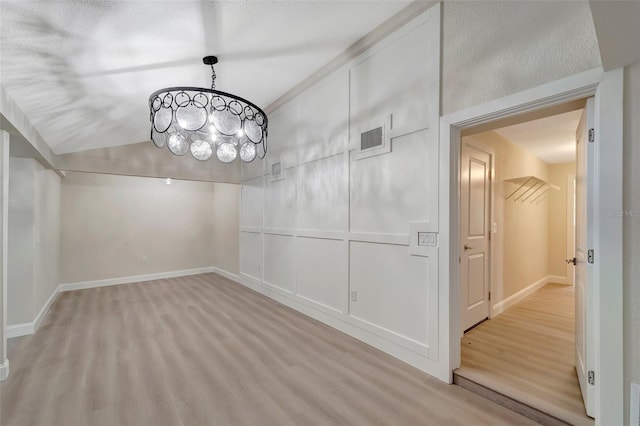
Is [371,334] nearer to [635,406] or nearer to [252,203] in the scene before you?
[635,406]

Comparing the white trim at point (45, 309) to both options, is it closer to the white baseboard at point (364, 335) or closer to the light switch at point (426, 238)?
the white baseboard at point (364, 335)

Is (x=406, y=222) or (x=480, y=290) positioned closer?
(x=406, y=222)

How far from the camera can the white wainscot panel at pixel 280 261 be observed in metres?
4.31

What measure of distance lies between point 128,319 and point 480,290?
4.67 m

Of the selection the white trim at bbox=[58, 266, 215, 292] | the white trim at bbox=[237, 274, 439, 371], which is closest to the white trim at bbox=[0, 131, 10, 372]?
the white trim at bbox=[237, 274, 439, 371]

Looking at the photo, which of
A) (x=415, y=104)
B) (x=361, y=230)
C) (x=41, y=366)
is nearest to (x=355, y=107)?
(x=415, y=104)

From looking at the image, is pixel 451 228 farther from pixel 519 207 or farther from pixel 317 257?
pixel 519 207

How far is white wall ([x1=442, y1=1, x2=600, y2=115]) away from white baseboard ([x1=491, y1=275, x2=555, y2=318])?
2900 mm

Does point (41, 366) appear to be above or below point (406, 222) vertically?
below

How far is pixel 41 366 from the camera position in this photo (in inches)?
104

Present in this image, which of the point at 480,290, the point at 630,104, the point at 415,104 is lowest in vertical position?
the point at 480,290

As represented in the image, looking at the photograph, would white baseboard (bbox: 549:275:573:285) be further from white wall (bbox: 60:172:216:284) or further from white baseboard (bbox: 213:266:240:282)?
white wall (bbox: 60:172:216:284)

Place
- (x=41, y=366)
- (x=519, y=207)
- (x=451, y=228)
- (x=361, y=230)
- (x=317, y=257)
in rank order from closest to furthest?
(x=451, y=228) < (x=41, y=366) < (x=361, y=230) < (x=317, y=257) < (x=519, y=207)

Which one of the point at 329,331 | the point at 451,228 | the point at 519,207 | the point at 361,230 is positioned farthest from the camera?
the point at 519,207
